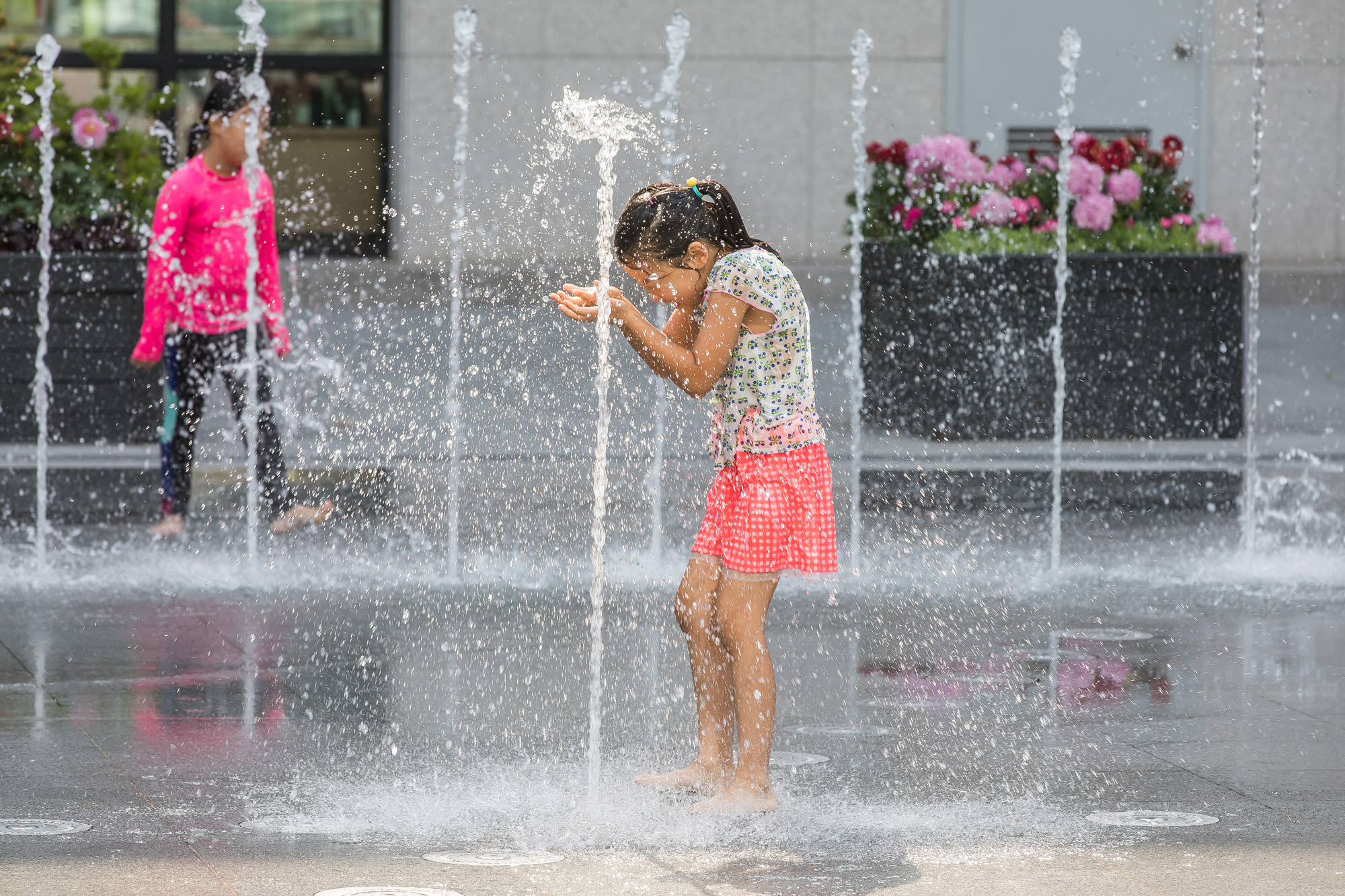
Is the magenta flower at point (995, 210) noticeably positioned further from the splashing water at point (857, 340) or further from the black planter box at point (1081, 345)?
the splashing water at point (857, 340)

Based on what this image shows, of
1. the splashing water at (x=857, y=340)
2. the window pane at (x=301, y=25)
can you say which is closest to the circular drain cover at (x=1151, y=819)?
the splashing water at (x=857, y=340)

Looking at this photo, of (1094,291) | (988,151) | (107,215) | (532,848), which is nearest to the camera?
(532,848)

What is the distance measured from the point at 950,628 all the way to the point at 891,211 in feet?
15.9

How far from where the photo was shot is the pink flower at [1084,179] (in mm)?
9945

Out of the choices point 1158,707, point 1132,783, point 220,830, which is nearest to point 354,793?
point 220,830

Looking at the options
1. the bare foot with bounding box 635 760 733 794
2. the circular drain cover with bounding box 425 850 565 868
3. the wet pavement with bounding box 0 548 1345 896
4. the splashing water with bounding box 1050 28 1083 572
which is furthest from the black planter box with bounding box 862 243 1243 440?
the circular drain cover with bounding box 425 850 565 868

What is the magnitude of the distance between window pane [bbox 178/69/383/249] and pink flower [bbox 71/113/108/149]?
24.4ft

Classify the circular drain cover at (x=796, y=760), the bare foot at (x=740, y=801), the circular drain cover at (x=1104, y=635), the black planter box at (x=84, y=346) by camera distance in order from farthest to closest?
the black planter box at (x=84, y=346)
the circular drain cover at (x=1104, y=635)
the circular drain cover at (x=796, y=760)
the bare foot at (x=740, y=801)

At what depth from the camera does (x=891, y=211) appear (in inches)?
408

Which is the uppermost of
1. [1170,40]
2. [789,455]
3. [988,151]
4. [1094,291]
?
[1170,40]

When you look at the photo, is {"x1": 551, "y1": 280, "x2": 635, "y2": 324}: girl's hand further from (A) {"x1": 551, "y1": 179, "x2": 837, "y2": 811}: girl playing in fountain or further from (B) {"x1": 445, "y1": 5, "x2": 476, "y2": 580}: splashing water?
(B) {"x1": 445, "y1": 5, "x2": 476, "y2": 580}: splashing water

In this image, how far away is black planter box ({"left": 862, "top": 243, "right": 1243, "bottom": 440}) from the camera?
9.57m

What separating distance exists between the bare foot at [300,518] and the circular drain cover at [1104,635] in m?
3.18

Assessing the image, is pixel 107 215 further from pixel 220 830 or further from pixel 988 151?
pixel 988 151
